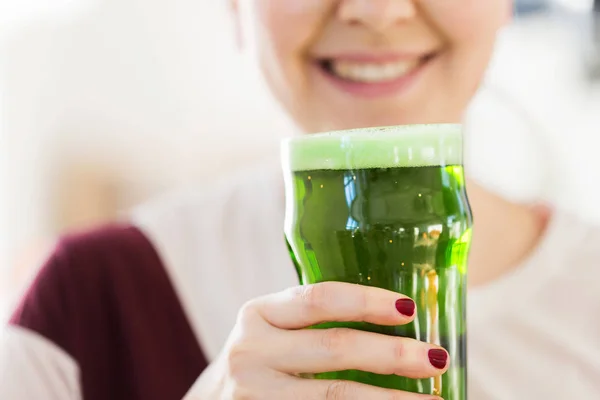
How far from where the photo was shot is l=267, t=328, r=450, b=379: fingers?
0.46 m

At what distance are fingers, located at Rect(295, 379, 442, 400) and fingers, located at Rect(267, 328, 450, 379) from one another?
11 millimetres

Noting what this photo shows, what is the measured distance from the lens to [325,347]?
47 centimetres

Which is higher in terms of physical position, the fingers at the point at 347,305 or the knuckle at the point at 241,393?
the fingers at the point at 347,305

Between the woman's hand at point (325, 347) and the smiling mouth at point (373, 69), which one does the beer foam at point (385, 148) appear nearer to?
the woman's hand at point (325, 347)

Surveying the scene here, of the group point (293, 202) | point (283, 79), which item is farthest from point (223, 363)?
point (283, 79)

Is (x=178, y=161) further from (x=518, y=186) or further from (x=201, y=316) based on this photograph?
(x=201, y=316)

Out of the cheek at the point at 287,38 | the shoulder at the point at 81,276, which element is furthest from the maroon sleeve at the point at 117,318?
the cheek at the point at 287,38

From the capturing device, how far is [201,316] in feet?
3.07

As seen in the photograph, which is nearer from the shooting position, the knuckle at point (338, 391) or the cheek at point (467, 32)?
the knuckle at point (338, 391)

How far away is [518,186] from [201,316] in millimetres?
1070

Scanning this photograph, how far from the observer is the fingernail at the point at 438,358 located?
1.53 feet

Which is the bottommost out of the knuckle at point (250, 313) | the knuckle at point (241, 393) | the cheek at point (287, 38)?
the knuckle at point (241, 393)

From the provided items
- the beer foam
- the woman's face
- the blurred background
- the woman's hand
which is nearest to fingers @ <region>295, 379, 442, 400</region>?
the woman's hand

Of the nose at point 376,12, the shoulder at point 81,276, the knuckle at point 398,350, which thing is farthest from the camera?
the shoulder at point 81,276
